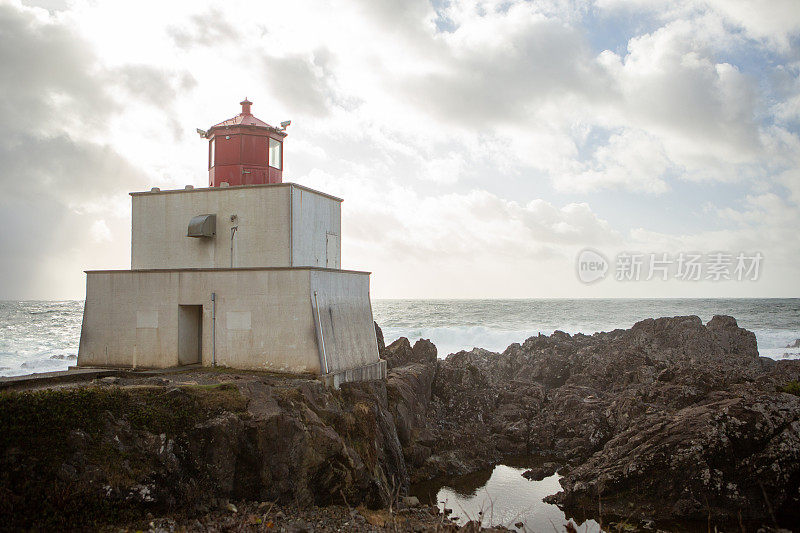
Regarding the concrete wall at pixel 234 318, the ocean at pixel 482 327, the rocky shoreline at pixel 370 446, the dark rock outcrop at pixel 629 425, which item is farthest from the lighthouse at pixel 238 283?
the ocean at pixel 482 327

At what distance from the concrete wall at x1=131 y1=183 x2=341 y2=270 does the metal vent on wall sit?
0.13 metres

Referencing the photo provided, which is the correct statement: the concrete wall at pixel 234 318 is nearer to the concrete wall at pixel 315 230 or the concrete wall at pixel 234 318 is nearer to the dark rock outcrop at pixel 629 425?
the concrete wall at pixel 315 230

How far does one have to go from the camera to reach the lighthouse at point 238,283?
13359mm

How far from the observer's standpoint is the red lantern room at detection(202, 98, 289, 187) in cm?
1580

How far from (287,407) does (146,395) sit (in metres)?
2.42

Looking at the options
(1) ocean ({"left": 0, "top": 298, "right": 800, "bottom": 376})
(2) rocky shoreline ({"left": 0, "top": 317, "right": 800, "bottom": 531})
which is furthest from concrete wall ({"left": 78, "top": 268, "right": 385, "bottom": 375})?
(1) ocean ({"left": 0, "top": 298, "right": 800, "bottom": 376})

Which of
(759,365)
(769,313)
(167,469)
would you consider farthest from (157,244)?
(769,313)

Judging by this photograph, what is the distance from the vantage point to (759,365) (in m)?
24.4

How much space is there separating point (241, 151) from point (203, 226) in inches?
94.4

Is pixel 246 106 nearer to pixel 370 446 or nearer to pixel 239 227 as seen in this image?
pixel 239 227

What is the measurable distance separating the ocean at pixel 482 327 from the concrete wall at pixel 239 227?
67.7 ft

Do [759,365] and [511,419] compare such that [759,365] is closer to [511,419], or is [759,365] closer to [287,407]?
[511,419]

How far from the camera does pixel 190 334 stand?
14.5 m

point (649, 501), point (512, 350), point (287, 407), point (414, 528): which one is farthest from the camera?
point (512, 350)
